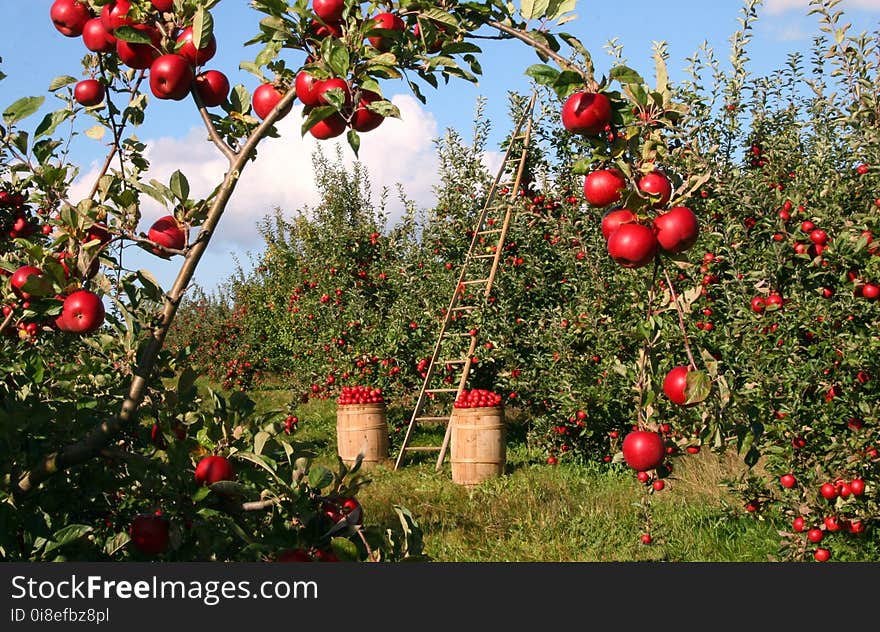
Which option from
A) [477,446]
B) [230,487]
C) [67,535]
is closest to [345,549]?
[230,487]

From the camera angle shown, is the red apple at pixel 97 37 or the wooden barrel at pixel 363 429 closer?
the red apple at pixel 97 37

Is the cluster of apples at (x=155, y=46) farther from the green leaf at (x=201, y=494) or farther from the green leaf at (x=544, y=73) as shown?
the green leaf at (x=201, y=494)

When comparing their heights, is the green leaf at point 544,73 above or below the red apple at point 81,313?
above

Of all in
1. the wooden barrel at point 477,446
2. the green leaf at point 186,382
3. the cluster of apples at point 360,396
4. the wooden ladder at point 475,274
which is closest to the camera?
the green leaf at point 186,382

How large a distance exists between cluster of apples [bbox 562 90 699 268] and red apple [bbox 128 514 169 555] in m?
1.00

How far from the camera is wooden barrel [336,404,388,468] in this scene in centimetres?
751

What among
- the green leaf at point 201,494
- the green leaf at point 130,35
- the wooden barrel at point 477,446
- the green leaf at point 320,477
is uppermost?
the green leaf at point 130,35

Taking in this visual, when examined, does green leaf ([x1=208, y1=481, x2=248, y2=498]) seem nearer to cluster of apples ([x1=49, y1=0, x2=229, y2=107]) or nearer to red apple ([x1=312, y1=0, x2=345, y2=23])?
cluster of apples ([x1=49, y1=0, x2=229, y2=107])

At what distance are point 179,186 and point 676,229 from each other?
858mm

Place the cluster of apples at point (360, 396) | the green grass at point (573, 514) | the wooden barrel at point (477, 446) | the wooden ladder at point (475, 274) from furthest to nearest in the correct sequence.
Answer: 1. the cluster of apples at point (360, 396)
2. the wooden ladder at point (475, 274)
3. the wooden barrel at point (477, 446)
4. the green grass at point (573, 514)

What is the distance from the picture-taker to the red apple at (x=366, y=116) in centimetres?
136

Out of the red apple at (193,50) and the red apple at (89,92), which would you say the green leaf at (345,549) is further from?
the red apple at (89,92)

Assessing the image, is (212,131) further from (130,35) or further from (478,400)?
(478,400)

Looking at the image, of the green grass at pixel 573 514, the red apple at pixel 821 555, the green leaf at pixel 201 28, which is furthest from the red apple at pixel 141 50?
the red apple at pixel 821 555
